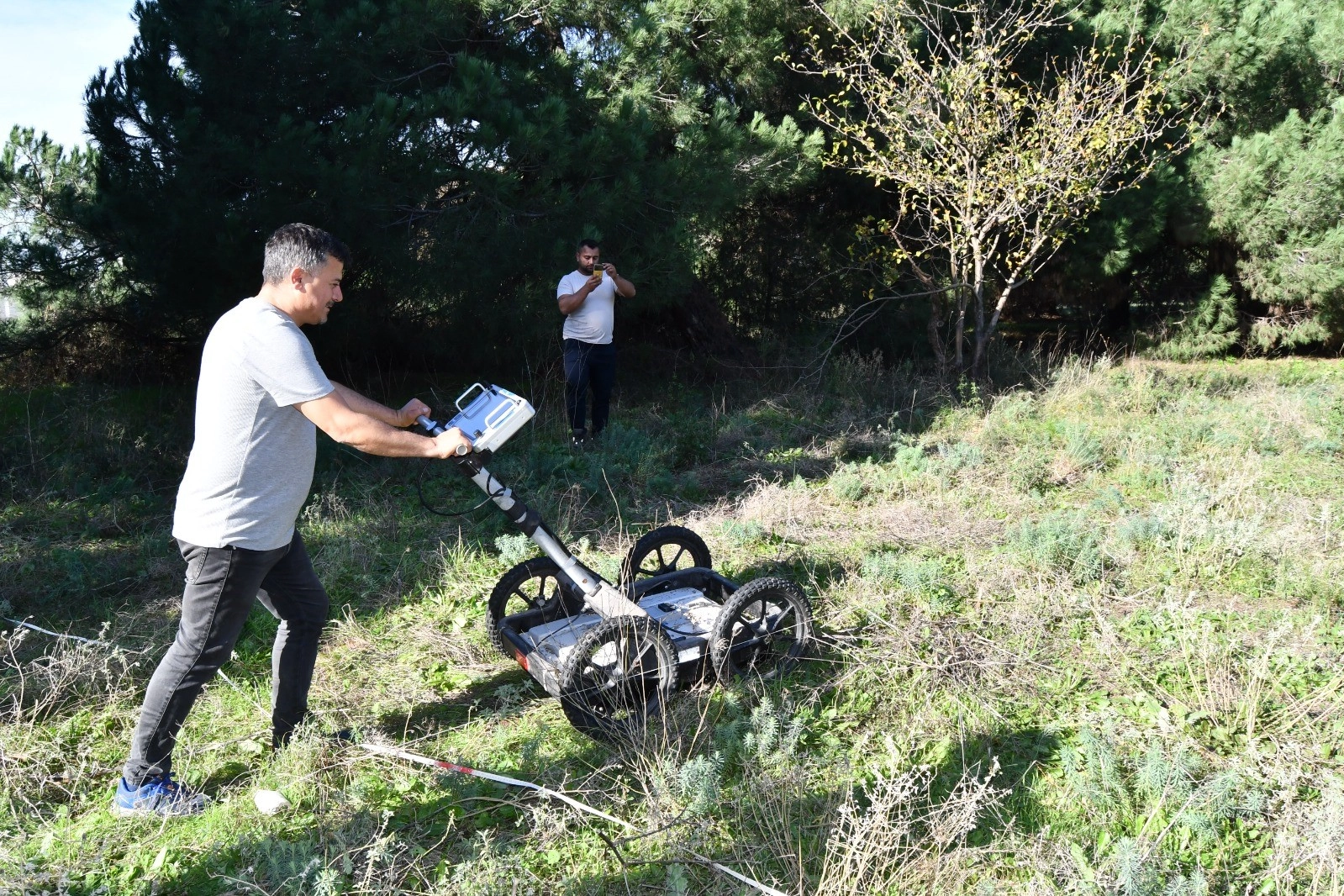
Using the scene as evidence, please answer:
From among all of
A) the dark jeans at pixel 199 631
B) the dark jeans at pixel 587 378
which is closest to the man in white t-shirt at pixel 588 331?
the dark jeans at pixel 587 378

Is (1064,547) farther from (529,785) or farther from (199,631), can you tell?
(199,631)

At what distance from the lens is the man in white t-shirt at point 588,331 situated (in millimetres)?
7531

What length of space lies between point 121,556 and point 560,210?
4.03m

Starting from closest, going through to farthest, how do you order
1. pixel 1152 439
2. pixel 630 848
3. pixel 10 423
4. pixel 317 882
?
pixel 317 882
pixel 630 848
pixel 1152 439
pixel 10 423

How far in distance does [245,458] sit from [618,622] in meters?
1.36

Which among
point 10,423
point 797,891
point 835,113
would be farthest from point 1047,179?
point 10,423

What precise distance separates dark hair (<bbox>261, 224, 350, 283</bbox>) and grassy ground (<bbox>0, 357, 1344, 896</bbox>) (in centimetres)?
162

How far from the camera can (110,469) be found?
25.0 ft

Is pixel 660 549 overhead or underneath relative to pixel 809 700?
overhead

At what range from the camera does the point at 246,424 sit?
303 centimetres

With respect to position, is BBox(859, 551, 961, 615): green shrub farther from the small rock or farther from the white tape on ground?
the small rock

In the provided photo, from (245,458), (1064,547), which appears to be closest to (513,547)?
(245,458)

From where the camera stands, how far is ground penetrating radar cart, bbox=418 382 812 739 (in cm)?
352

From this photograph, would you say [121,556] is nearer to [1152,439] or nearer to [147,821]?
[147,821]
